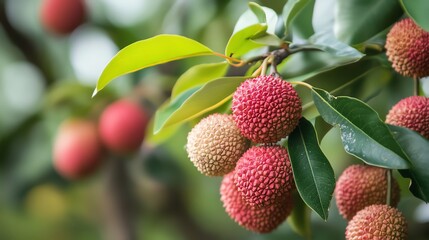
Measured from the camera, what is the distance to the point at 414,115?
37.9 inches

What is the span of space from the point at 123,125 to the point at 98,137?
0.25 meters

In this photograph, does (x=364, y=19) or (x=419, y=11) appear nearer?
(x=419, y=11)

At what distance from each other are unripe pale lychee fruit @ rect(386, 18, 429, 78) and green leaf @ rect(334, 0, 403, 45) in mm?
83

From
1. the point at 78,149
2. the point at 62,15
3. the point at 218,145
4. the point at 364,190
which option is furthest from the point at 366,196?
the point at 62,15

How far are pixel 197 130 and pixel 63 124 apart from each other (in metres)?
1.50

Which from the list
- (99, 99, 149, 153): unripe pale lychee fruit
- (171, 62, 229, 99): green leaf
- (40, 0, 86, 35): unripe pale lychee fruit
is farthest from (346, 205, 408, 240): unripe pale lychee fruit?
(40, 0, 86, 35): unripe pale lychee fruit

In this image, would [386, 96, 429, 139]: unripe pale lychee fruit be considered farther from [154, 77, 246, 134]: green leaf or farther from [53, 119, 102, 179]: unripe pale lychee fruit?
[53, 119, 102, 179]: unripe pale lychee fruit

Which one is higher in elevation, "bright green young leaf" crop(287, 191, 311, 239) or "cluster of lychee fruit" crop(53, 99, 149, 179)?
"bright green young leaf" crop(287, 191, 311, 239)

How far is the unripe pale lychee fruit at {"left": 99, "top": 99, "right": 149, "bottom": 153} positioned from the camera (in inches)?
87.0

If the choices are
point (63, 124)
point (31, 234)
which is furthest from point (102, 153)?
point (31, 234)

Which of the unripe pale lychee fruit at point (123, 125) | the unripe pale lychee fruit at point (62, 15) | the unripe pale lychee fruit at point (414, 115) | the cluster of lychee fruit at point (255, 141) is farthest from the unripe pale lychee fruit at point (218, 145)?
the unripe pale lychee fruit at point (62, 15)

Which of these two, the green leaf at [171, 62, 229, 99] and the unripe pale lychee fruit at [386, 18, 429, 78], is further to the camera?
the green leaf at [171, 62, 229, 99]

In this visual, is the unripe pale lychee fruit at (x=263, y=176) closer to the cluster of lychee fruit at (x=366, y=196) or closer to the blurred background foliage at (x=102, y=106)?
the cluster of lychee fruit at (x=366, y=196)

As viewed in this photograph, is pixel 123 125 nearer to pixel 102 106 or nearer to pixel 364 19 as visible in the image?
pixel 102 106
